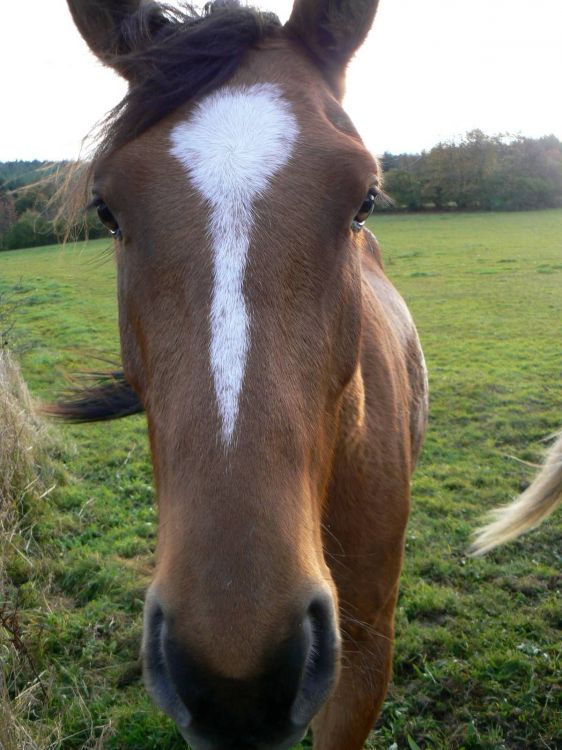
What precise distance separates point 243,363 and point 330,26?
1656mm

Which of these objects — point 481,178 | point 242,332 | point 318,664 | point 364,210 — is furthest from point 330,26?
point 481,178

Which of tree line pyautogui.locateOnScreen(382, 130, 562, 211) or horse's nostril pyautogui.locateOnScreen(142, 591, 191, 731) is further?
tree line pyautogui.locateOnScreen(382, 130, 562, 211)

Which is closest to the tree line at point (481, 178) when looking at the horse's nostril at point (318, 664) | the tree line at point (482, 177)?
the tree line at point (482, 177)

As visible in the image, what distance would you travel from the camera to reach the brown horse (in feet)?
4.45

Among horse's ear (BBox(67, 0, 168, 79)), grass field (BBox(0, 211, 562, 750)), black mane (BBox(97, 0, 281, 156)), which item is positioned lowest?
grass field (BBox(0, 211, 562, 750))

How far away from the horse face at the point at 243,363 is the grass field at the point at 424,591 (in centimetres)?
114

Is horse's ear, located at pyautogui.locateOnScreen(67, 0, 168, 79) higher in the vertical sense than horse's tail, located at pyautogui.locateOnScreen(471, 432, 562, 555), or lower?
higher

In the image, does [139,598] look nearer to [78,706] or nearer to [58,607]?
[58,607]

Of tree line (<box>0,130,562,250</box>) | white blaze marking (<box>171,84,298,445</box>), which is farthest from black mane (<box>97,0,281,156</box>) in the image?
tree line (<box>0,130,562,250</box>)

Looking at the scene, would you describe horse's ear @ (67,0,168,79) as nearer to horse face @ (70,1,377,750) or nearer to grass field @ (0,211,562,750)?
horse face @ (70,1,377,750)

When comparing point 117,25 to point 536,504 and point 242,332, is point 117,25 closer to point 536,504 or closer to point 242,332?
point 242,332

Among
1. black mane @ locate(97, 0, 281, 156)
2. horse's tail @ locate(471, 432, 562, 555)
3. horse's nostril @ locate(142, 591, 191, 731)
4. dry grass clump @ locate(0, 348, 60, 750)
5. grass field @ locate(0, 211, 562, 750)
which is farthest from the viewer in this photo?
horse's tail @ locate(471, 432, 562, 555)

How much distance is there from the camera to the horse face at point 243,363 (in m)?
1.34

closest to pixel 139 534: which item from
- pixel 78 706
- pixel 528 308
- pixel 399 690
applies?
pixel 78 706
